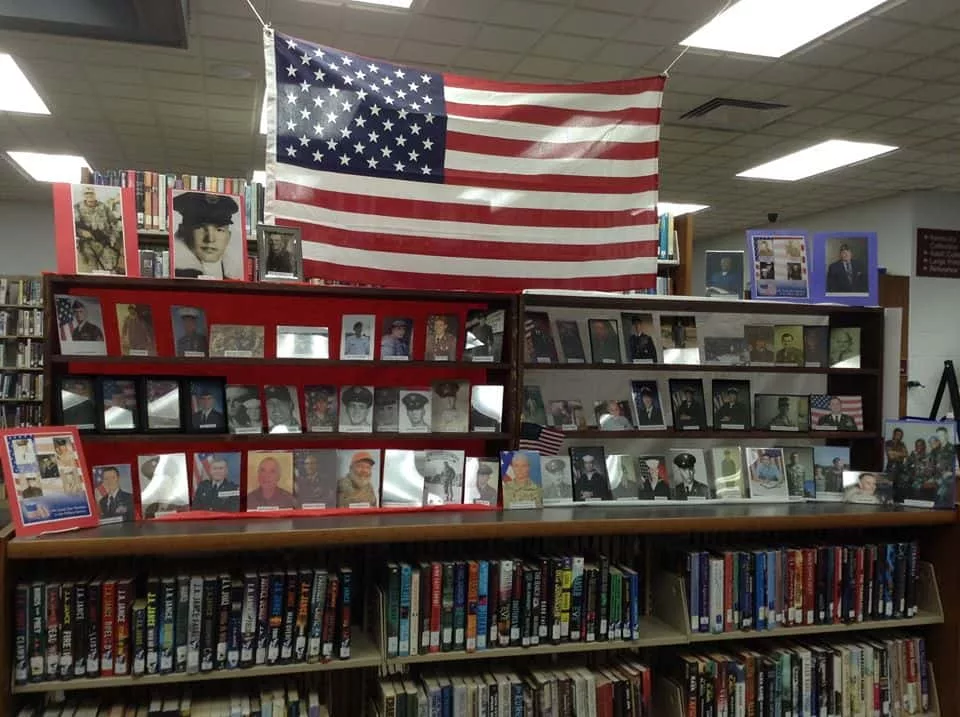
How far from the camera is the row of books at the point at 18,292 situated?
7.75 meters

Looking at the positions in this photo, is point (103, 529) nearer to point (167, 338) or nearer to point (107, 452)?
point (107, 452)

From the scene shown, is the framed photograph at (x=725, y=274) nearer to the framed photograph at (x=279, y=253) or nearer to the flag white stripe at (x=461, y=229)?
the flag white stripe at (x=461, y=229)

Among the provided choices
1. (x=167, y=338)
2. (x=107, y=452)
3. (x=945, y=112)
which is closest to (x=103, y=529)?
(x=107, y=452)

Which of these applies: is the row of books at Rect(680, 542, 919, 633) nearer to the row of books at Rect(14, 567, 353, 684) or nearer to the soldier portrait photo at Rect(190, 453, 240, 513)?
the row of books at Rect(14, 567, 353, 684)

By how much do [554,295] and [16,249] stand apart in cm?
880

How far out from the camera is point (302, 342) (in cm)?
258

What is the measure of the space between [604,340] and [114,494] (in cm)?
177

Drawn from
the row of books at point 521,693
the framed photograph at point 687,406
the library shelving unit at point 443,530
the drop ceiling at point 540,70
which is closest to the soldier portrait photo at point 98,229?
the library shelving unit at point 443,530

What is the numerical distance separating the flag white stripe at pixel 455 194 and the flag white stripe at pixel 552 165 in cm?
8

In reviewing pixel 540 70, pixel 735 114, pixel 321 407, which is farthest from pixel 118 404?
pixel 735 114

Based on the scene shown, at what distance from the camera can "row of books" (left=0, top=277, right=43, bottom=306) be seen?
7.75 m

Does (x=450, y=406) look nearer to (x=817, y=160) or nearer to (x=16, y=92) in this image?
(x=16, y=92)

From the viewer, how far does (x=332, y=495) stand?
2480mm

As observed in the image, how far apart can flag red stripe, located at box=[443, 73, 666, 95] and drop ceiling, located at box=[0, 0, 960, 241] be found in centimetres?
134
